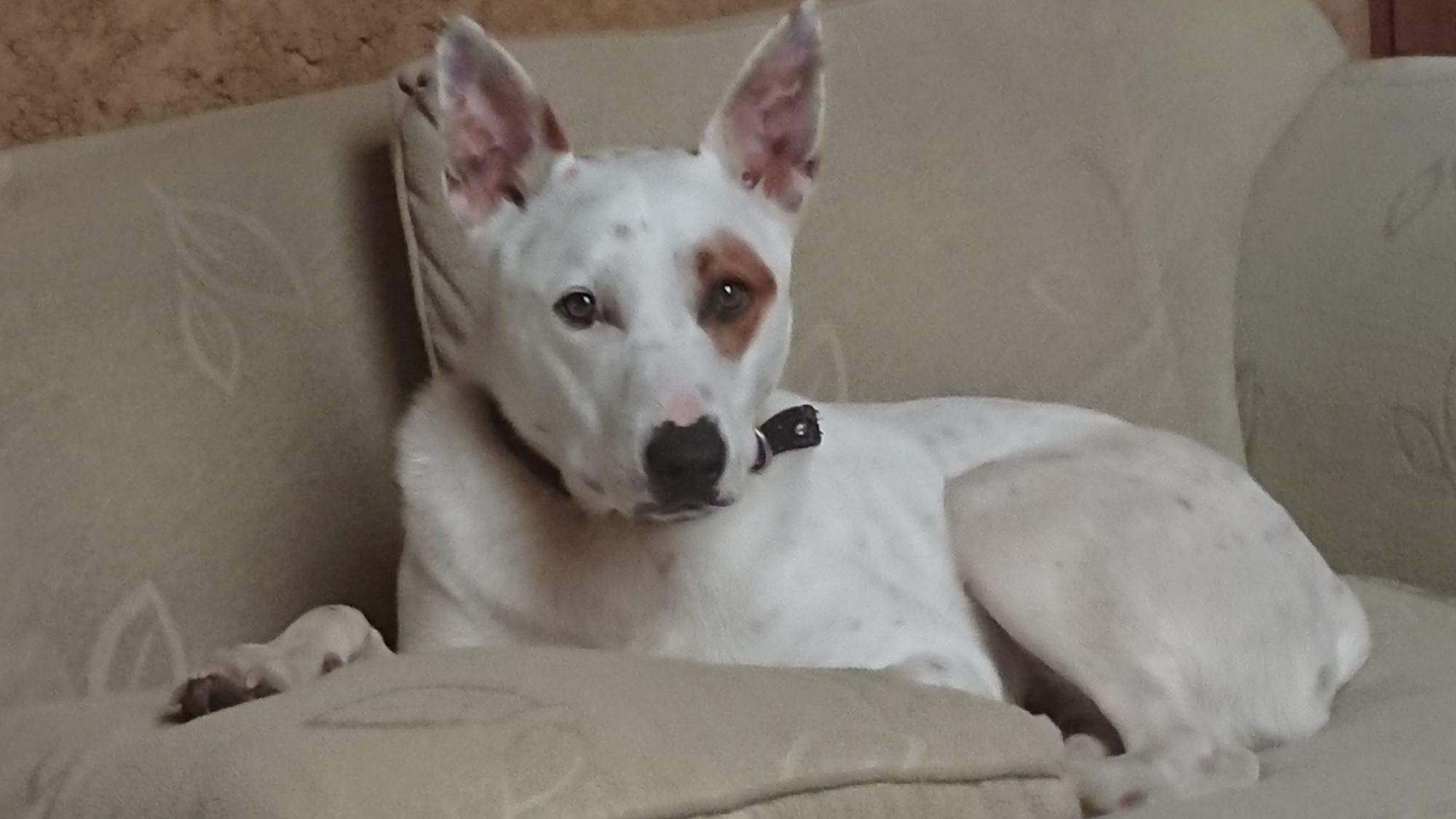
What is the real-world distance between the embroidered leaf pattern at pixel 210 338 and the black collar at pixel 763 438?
366 mm

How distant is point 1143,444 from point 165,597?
1.07 m

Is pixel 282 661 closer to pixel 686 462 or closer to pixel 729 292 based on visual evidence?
pixel 686 462

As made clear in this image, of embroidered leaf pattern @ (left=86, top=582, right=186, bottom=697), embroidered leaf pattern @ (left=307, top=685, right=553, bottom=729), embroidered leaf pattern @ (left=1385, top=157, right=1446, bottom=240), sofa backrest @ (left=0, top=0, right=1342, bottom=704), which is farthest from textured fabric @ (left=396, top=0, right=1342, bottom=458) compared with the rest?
embroidered leaf pattern @ (left=307, top=685, right=553, bottom=729)

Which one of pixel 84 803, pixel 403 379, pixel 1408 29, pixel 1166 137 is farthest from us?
pixel 1408 29

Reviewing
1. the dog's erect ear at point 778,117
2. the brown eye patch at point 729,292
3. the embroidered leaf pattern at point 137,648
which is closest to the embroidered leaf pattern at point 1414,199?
the dog's erect ear at point 778,117

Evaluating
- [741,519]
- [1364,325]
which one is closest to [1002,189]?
[1364,325]

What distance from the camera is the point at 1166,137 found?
2102mm

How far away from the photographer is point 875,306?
6.46ft

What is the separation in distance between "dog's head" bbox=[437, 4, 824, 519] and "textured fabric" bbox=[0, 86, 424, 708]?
0.34 m

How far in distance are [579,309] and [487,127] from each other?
0.79ft

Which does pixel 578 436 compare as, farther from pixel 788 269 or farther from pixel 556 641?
pixel 788 269

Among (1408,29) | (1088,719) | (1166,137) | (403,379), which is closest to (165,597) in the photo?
(403,379)

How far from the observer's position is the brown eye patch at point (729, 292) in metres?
1.43

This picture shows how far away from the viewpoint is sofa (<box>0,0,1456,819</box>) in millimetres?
1603
